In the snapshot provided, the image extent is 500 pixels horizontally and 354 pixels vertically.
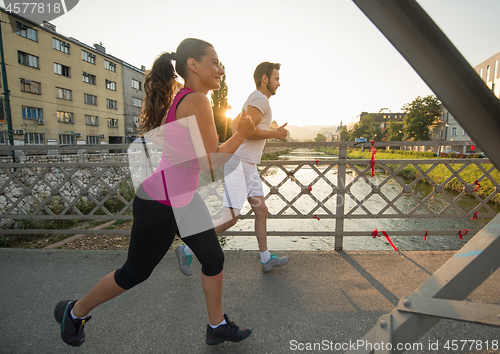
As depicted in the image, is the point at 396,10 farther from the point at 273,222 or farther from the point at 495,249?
the point at 273,222

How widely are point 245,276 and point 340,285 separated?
94 cm

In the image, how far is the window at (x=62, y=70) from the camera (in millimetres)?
30422

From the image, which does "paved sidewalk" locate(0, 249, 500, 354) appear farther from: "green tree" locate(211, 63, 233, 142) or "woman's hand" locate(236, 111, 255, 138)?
"green tree" locate(211, 63, 233, 142)

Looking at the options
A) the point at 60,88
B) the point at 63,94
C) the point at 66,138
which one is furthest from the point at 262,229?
the point at 63,94

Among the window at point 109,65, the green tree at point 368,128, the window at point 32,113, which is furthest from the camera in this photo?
the green tree at point 368,128

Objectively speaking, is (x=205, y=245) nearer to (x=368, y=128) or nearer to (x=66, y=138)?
(x=66, y=138)

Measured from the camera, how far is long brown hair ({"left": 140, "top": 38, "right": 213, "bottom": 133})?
1.59 m

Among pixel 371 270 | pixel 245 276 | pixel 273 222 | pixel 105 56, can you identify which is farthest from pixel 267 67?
pixel 105 56

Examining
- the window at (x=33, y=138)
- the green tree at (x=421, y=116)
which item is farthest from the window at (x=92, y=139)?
the green tree at (x=421, y=116)

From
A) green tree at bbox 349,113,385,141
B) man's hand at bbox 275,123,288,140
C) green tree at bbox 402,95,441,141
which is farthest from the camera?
green tree at bbox 349,113,385,141

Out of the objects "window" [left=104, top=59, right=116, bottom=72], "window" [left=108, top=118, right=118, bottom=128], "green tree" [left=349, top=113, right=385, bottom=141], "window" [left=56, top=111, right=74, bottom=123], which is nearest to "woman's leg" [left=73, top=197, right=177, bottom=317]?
"window" [left=56, top=111, right=74, bottom=123]

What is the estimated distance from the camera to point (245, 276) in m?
2.77

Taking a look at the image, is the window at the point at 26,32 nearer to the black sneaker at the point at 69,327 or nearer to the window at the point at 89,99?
the window at the point at 89,99

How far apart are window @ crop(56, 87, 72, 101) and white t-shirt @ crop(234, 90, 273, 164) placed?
3692 centimetres
